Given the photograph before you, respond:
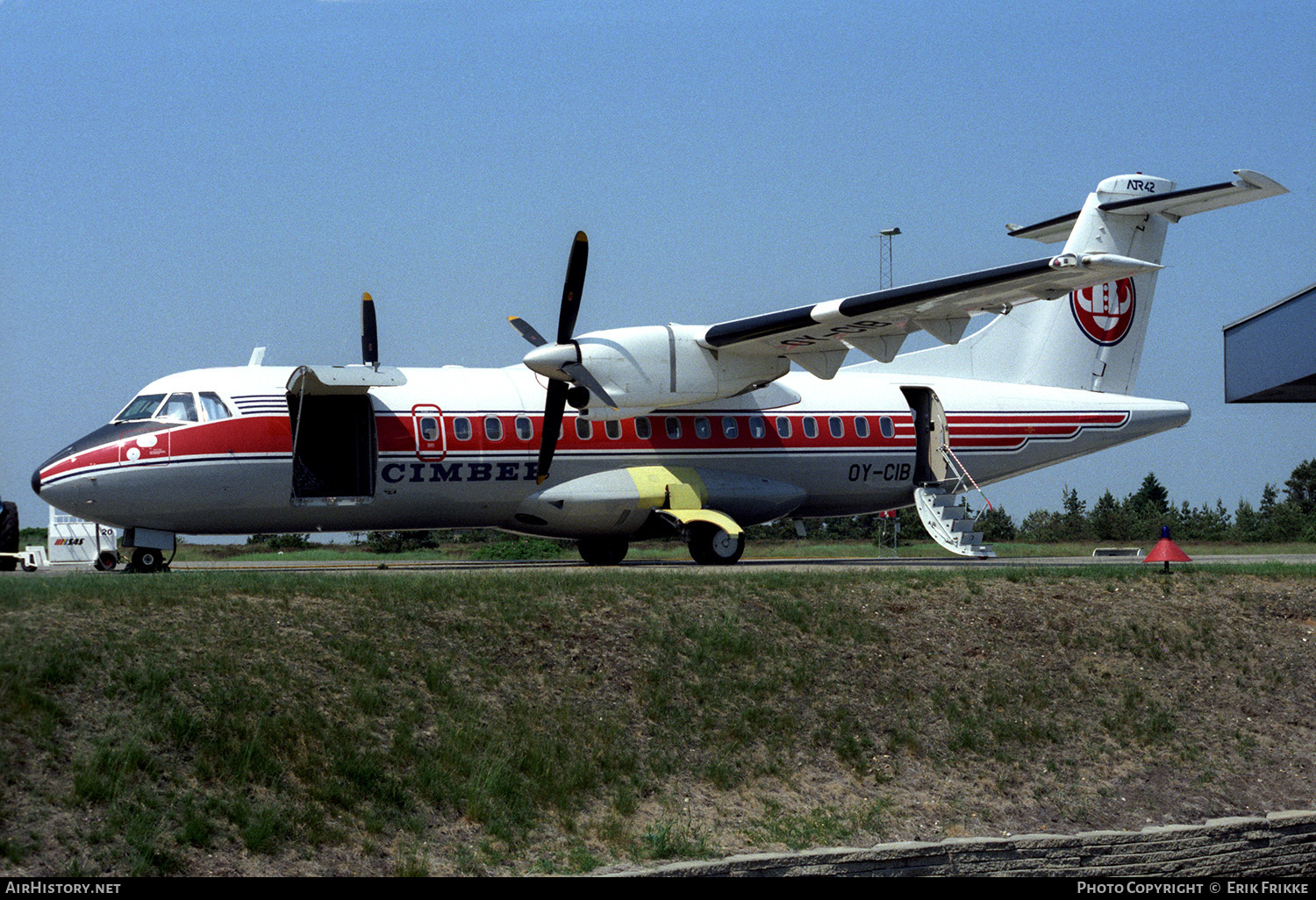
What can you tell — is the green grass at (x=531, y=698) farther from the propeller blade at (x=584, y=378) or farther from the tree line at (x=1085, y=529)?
the tree line at (x=1085, y=529)

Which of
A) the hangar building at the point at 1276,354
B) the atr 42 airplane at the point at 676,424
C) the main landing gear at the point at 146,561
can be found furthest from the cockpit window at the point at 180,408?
the hangar building at the point at 1276,354

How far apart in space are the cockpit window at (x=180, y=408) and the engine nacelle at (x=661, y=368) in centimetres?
662

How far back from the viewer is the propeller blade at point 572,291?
69.2ft

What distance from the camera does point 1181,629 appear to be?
58.2 feet

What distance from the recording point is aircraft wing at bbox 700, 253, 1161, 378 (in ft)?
61.4

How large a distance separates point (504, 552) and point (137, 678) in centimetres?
2088

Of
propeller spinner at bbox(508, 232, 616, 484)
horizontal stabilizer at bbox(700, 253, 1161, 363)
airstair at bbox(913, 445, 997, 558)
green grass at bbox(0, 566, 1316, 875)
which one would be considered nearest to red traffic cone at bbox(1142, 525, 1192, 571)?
green grass at bbox(0, 566, 1316, 875)

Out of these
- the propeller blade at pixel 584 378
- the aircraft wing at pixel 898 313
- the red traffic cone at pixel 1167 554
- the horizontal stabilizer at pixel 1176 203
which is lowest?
the red traffic cone at pixel 1167 554

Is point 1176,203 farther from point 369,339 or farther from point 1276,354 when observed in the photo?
point 369,339

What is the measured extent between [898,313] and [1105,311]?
978cm

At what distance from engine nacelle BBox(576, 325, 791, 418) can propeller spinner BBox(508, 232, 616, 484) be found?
184 millimetres

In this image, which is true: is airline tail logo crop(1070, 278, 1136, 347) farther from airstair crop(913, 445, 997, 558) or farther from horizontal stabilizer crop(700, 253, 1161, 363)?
horizontal stabilizer crop(700, 253, 1161, 363)

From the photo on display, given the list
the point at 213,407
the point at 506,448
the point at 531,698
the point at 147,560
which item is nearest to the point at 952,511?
the point at 506,448

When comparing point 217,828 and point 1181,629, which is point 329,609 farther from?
point 1181,629
